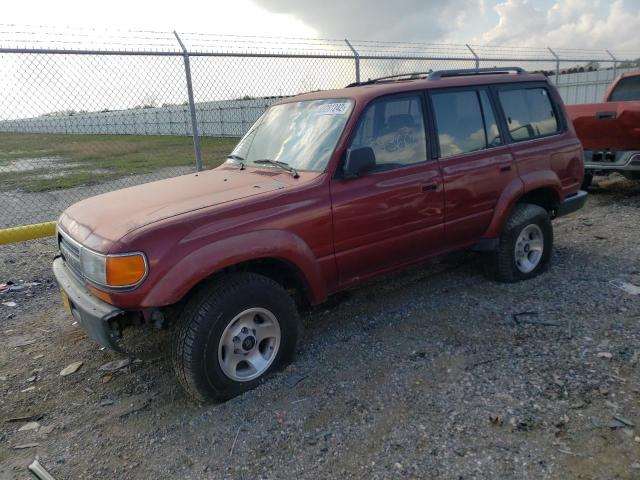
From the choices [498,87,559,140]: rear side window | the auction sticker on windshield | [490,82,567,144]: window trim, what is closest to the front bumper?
the auction sticker on windshield

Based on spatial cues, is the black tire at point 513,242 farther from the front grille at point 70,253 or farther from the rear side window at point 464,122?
the front grille at point 70,253

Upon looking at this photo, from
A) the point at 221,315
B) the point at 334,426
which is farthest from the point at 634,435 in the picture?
the point at 221,315

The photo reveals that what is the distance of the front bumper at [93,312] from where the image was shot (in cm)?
279

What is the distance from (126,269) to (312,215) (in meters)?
1.21

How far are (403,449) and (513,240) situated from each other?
2.60 m

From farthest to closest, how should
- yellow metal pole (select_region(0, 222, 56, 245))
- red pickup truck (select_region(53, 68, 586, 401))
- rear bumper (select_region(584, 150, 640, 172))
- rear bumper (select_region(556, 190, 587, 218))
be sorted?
rear bumper (select_region(584, 150, 640, 172))
yellow metal pole (select_region(0, 222, 56, 245))
rear bumper (select_region(556, 190, 587, 218))
red pickup truck (select_region(53, 68, 586, 401))

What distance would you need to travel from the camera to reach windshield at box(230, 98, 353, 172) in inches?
141

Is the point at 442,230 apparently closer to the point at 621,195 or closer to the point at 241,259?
the point at 241,259

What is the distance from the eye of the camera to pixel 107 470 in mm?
2645

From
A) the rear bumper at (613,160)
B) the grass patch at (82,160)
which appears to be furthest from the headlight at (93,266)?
the grass patch at (82,160)

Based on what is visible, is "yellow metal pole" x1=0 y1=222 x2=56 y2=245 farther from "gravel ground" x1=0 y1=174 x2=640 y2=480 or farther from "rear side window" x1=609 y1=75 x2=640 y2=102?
"rear side window" x1=609 y1=75 x2=640 y2=102

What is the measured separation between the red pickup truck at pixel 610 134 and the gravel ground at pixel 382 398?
3390 millimetres

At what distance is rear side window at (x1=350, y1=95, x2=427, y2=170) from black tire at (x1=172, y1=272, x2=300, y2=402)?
1.25m

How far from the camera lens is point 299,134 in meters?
3.87
